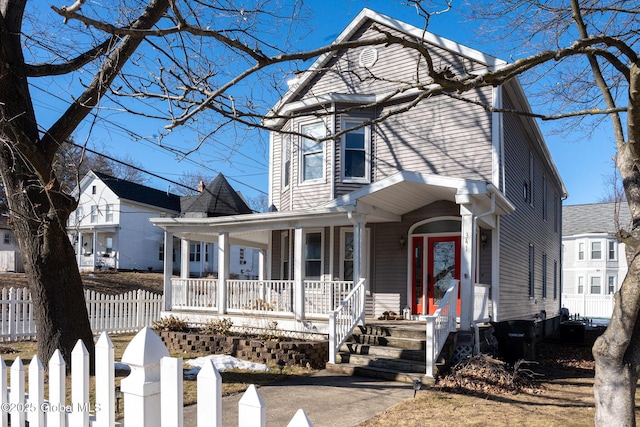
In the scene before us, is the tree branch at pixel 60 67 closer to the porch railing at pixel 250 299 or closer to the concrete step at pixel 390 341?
the porch railing at pixel 250 299

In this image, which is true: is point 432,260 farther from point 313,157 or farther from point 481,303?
point 313,157

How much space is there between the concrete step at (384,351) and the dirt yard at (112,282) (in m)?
17.4

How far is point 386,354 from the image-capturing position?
9.12 meters

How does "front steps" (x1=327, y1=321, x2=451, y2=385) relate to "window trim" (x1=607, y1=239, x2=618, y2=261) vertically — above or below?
below

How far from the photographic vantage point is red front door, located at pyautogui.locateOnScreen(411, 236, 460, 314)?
11.7 meters

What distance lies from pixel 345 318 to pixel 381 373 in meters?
1.54

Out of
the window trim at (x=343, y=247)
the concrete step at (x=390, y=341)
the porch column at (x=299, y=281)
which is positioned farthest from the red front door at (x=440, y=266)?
the porch column at (x=299, y=281)

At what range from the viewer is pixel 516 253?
43.8 feet

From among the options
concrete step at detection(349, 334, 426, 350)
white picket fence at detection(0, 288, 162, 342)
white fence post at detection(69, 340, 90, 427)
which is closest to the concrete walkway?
concrete step at detection(349, 334, 426, 350)

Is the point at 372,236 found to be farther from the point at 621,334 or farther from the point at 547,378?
the point at 621,334

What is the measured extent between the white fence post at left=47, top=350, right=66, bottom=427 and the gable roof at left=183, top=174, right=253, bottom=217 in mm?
14443

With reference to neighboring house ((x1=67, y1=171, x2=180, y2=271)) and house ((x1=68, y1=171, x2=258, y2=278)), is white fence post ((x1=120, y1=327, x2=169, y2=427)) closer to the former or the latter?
house ((x1=68, y1=171, x2=258, y2=278))

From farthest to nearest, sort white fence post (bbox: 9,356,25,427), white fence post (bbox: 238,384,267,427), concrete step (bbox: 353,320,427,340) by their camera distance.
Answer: concrete step (bbox: 353,320,427,340), white fence post (bbox: 9,356,25,427), white fence post (bbox: 238,384,267,427)

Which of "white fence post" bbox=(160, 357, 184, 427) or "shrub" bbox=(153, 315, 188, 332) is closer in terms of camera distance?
"white fence post" bbox=(160, 357, 184, 427)
